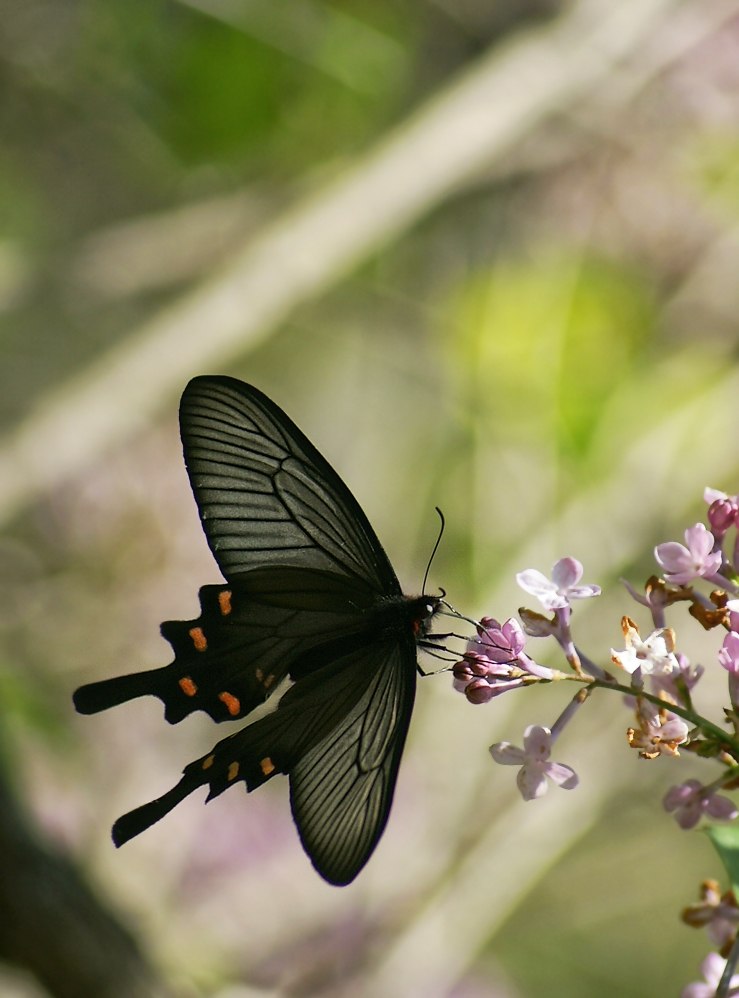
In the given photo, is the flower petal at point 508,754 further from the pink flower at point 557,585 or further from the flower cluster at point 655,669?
the pink flower at point 557,585

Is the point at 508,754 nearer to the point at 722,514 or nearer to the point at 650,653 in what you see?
the point at 650,653

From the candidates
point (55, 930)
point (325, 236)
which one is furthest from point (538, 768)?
point (325, 236)

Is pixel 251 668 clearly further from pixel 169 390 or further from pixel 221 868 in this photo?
pixel 221 868

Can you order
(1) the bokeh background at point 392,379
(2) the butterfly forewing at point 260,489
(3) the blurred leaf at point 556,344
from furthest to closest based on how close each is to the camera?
(3) the blurred leaf at point 556,344, (1) the bokeh background at point 392,379, (2) the butterfly forewing at point 260,489

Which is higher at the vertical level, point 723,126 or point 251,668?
point 723,126

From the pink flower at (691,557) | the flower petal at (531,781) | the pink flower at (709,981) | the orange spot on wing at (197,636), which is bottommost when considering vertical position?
the pink flower at (709,981)

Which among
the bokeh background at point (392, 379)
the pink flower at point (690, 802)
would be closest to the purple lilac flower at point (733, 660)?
the pink flower at point (690, 802)

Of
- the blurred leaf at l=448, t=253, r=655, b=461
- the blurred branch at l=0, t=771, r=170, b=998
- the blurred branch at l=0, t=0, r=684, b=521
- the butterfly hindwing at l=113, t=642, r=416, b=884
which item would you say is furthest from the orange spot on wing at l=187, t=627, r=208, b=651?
the blurred leaf at l=448, t=253, r=655, b=461

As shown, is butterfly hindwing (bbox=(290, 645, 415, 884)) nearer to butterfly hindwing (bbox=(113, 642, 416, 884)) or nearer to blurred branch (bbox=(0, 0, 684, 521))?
butterfly hindwing (bbox=(113, 642, 416, 884))

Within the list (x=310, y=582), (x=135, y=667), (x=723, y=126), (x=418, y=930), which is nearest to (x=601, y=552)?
(x=418, y=930)
